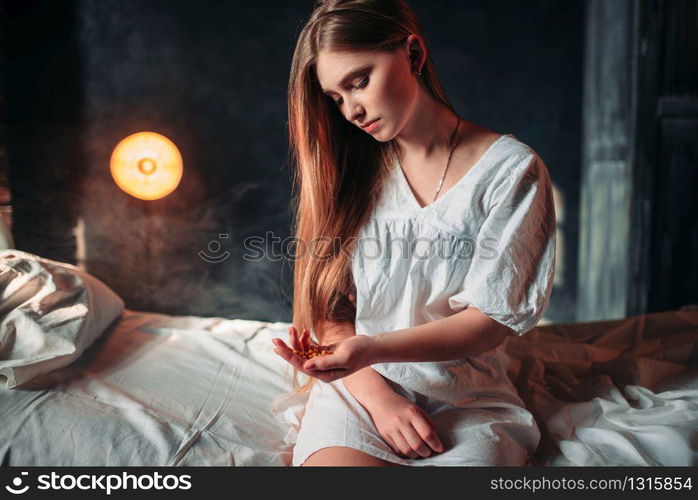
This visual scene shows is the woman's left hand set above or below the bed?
above

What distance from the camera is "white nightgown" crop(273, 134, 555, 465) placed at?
0.80 metres

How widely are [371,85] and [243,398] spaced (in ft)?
1.81

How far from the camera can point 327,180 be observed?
0.95 meters

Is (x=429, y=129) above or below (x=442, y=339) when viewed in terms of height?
above

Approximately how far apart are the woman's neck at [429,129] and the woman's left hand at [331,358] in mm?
323

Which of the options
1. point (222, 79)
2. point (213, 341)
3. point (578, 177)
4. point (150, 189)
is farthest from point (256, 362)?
point (578, 177)

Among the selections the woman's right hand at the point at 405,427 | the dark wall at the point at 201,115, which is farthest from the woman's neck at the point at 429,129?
the dark wall at the point at 201,115

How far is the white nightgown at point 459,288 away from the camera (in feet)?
2.62

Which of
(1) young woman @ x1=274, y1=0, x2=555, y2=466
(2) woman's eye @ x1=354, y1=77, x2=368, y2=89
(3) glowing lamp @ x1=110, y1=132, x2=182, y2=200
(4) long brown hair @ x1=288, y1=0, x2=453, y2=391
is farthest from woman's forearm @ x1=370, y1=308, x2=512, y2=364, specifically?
(3) glowing lamp @ x1=110, y1=132, x2=182, y2=200

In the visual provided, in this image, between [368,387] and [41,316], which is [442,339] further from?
[41,316]

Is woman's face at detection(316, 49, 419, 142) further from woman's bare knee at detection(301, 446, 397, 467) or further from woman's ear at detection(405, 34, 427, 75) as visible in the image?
woman's bare knee at detection(301, 446, 397, 467)

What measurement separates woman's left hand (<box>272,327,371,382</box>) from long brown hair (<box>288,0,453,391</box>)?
0.75ft

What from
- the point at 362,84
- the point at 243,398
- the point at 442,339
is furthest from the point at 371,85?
the point at 243,398

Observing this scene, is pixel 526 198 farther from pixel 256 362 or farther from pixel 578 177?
pixel 578 177
